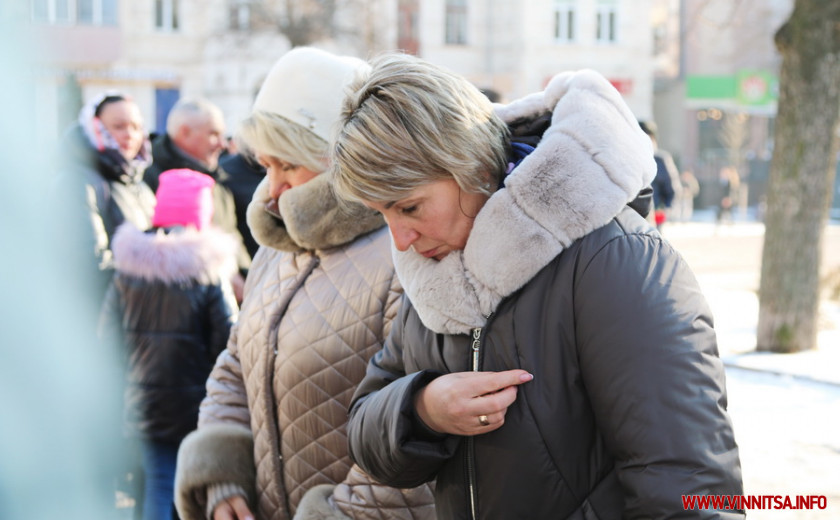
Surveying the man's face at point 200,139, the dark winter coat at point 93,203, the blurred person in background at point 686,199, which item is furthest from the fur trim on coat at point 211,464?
the blurred person in background at point 686,199

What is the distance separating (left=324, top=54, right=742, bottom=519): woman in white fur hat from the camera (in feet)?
4.92

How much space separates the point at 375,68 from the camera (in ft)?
5.86

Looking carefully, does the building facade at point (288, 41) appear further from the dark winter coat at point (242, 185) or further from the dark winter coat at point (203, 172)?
the dark winter coat at point (242, 185)

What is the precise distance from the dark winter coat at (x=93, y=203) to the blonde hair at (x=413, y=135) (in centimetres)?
304

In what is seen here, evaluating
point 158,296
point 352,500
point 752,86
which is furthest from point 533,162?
point 752,86

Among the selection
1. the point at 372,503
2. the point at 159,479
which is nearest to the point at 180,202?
the point at 159,479

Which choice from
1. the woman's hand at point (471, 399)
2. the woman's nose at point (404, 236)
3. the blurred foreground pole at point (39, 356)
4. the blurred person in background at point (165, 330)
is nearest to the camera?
the woman's hand at point (471, 399)

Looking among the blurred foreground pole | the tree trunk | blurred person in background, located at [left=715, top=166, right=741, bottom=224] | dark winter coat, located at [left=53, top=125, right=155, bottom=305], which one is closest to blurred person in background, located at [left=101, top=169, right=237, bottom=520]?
the blurred foreground pole

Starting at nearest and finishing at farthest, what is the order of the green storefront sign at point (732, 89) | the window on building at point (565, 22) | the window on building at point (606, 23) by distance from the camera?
Result: the window on building at point (565, 22) → the window on building at point (606, 23) → the green storefront sign at point (732, 89)

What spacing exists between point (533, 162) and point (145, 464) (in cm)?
278

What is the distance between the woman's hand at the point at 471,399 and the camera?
1600 mm

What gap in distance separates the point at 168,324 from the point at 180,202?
545 millimetres

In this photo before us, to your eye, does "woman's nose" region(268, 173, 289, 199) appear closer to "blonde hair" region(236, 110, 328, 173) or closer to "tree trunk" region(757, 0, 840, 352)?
"blonde hair" region(236, 110, 328, 173)

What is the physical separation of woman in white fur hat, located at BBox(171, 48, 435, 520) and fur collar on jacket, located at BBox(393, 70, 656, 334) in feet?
1.79
